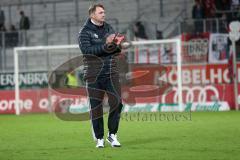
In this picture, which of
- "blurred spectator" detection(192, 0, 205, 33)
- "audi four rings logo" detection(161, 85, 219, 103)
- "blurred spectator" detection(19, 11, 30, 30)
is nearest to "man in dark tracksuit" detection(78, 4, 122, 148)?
"audi four rings logo" detection(161, 85, 219, 103)

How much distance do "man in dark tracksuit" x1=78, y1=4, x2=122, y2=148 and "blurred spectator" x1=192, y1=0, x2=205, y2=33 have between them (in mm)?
14424

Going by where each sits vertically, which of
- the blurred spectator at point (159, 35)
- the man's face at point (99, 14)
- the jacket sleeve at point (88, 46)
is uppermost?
the man's face at point (99, 14)

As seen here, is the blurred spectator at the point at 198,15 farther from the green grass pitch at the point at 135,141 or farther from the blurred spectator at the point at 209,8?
the green grass pitch at the point at 135,141

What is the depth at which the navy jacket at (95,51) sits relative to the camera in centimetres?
1052

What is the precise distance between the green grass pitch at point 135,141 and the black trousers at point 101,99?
41 cm

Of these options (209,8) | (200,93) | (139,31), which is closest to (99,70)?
(200,93)

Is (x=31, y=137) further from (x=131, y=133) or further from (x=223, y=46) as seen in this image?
(x=223, y=46)

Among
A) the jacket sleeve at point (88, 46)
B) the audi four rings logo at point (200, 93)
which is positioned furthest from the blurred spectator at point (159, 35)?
the jacket sleeve at point (88, 46)

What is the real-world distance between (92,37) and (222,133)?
3.96m

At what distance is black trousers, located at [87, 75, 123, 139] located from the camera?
1075 cm

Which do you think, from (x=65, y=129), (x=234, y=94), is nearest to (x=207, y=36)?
(x=234, y=94)

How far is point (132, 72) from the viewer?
21.5m

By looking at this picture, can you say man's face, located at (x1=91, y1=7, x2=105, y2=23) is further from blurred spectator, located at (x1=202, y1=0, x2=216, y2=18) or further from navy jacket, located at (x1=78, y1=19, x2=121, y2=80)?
blurred spectator, located at (x1=202, y1=0, x2=216, y2=18)

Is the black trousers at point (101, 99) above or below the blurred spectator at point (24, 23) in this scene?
below
